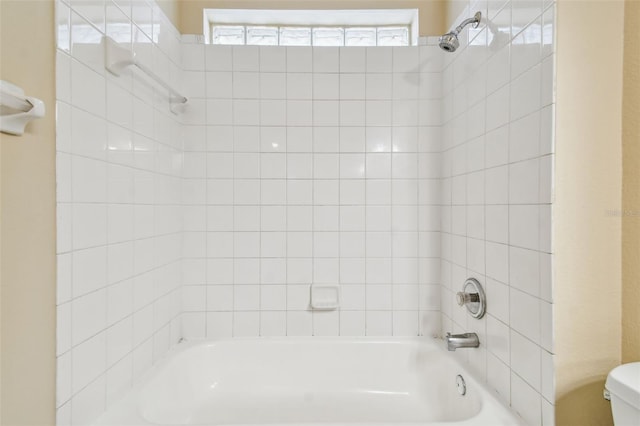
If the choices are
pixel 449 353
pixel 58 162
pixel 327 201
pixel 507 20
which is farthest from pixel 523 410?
pixel 58 162

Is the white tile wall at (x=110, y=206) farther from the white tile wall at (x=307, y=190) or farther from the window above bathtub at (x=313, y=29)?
the window above bathtub at (x=313, y=29)

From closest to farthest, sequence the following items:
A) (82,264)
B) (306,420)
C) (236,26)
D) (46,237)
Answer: (46,237) → (82,264) → (306,420) → (236,26)

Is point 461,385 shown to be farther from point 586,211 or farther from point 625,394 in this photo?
point 586,211

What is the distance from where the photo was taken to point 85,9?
1110 mm

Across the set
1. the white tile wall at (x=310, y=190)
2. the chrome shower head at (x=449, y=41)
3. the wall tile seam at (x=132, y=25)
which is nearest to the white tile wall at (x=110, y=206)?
the wall tile seam at (x=132, y=25)

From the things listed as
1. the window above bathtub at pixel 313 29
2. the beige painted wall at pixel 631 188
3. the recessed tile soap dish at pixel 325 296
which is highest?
the window above bathtub at pixel 313 29

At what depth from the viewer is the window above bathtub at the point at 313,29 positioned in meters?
2.02

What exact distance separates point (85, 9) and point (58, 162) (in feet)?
1.66

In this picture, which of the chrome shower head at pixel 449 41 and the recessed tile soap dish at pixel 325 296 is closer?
the chrome shower head at pixel 449 41

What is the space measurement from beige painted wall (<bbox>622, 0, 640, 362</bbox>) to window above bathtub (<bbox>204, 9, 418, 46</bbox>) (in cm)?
116

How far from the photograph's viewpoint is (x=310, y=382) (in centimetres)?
188

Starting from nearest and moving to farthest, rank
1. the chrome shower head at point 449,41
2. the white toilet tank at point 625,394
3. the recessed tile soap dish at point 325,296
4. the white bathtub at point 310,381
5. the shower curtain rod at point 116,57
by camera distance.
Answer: the white toilet tank at point 625,394 → the shower curtain rod at point 116,57 → the chrome shower head at point 449,41 → the white bathtub at point 310,381 → the recessed tile soap dish at point 325,296

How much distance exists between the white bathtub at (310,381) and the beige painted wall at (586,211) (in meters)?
0.59

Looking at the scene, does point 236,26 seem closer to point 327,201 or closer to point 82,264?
point 327,201
